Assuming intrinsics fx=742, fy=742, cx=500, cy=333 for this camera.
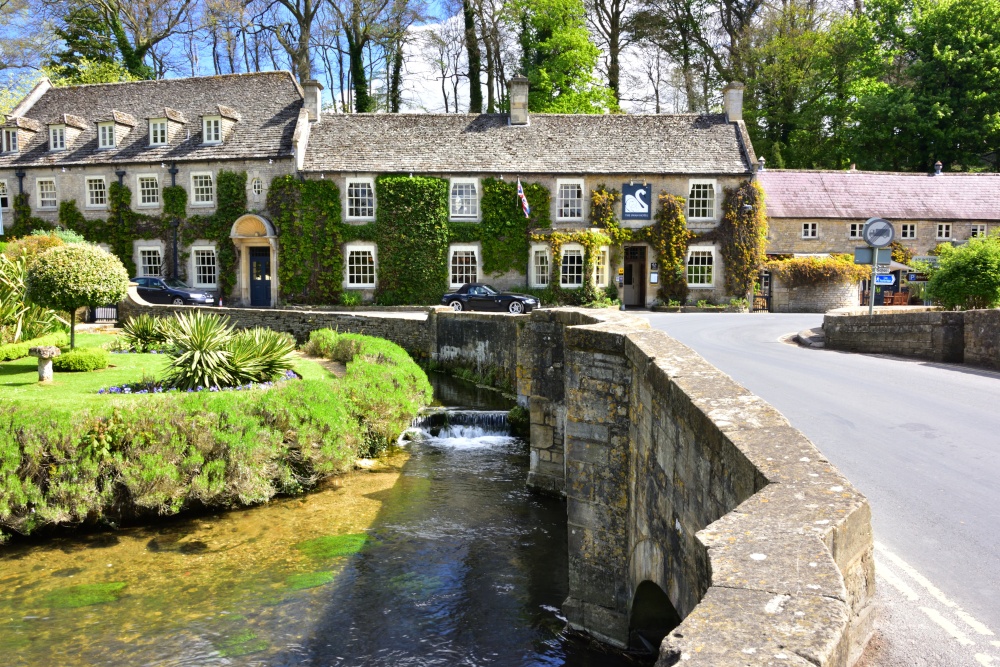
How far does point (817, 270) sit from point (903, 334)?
60.5 feet

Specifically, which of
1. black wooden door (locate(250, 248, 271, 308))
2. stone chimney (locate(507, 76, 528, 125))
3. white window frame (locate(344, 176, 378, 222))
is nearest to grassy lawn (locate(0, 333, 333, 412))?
white window frame (locate(344, 176, 378, 222))

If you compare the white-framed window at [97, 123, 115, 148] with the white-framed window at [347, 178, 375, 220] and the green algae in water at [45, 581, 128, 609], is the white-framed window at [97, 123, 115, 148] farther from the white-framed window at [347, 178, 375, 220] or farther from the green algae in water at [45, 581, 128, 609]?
the green algae in water at [45, 581, 128, 609]

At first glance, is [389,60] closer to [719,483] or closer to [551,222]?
[551,222]

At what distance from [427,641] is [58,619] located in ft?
13.7

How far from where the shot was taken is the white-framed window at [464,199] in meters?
32.4

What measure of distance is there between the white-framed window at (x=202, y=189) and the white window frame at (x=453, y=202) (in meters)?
10.9

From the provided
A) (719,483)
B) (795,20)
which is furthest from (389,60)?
(719,483)

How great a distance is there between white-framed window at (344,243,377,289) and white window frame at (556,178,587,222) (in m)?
8.35

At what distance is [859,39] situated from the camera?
43188mm

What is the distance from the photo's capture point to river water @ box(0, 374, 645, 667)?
7.83 m

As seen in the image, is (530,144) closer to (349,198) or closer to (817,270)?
(349,198)

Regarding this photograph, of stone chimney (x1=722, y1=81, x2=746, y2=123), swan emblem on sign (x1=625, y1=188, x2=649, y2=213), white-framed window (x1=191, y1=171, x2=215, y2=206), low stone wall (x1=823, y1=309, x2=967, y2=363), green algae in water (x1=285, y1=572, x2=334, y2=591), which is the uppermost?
stone chimney (x1=722, y1=81, x2=746, y2=123)

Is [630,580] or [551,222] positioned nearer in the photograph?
[630,580]

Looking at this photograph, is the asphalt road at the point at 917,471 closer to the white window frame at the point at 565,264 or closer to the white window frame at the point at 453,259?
the white window frame at the point at 565,264
